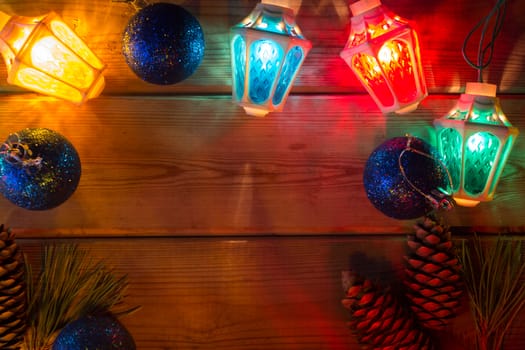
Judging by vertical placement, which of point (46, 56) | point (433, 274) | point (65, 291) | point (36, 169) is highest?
point (46, 56)

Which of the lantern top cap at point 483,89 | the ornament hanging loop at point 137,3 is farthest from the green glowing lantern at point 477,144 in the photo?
the ornament hanging loop at point 137,3

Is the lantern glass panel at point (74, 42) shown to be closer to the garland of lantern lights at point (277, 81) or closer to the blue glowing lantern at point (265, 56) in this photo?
the garland of lantern lights at point (277, 81)

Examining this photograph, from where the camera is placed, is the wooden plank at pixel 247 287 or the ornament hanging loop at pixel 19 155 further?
the wooden plank at pixel 247 287

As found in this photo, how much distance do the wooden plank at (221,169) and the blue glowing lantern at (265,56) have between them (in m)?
0.13

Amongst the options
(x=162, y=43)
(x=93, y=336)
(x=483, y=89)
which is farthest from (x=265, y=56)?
(x=93, y=336)

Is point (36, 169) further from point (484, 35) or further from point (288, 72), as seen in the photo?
point (484, 35)

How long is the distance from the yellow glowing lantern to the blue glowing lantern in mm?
269

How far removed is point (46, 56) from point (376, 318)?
0.71 m

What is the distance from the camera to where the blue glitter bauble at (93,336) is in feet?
2.48

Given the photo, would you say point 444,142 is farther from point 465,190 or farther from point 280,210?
point 280,210

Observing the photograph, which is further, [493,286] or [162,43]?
[493,286]

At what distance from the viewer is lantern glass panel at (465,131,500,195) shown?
31.7 inches

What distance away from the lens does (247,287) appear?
3.00ft

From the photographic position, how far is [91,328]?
0.78m
